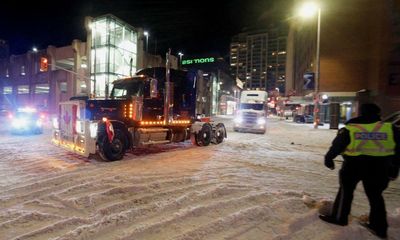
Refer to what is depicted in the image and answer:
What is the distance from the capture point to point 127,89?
9.98 m

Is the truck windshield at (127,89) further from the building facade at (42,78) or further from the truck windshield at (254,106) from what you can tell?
the building facade at (42,78)

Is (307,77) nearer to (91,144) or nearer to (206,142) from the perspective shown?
(206,142)

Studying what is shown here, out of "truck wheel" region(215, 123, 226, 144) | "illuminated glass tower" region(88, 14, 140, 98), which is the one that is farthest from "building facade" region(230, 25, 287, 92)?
"truck wheel" region(215, 123, 226, 144)

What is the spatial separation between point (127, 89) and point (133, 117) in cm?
136

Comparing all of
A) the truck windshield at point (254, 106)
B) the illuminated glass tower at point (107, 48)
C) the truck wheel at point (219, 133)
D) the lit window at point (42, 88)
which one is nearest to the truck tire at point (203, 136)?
the truck wheel at point (219, 133)

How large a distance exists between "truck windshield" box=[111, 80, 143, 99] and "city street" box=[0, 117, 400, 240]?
2.44 m

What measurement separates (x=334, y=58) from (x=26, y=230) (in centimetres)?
4325

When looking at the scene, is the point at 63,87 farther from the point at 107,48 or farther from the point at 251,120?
the point at 251,120

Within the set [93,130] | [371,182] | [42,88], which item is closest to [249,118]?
[93,130]

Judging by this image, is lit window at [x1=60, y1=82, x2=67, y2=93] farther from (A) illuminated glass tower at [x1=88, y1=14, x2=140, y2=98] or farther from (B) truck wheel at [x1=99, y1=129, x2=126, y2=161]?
(B) truck wheel at [x1=99, y1=129, x2=126, y2=161]

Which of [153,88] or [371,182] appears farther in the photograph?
[153,88]

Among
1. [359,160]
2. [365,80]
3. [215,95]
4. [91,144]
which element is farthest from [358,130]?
[215,95]

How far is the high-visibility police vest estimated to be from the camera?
372cm

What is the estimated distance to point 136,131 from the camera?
9391 millimetres
